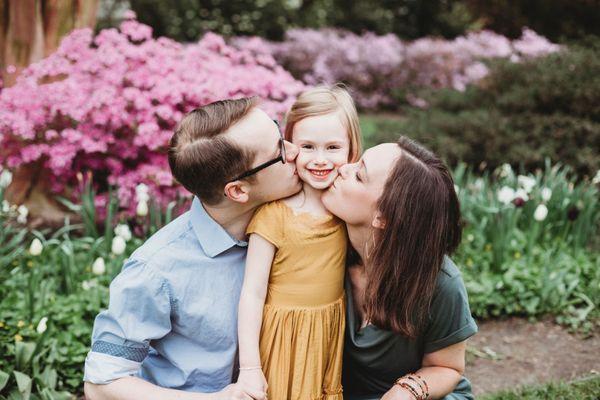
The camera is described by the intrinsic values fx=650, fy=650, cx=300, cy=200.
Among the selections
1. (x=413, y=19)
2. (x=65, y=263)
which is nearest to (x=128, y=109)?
(x=65, y=263)

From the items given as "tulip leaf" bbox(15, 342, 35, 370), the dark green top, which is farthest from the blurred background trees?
the dark green top

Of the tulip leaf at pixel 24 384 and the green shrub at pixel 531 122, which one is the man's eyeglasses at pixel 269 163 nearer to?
the tulip leaf at pixel 24 384

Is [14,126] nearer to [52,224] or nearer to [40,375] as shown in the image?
[52,224]

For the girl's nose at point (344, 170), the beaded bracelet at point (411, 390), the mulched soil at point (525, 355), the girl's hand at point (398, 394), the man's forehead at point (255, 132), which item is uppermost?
the man's forehead at point (255, 132)

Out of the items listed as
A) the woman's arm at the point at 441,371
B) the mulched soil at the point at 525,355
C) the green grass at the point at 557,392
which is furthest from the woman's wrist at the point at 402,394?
the mulched soil at the point at 525,355

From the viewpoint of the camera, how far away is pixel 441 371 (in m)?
2.14

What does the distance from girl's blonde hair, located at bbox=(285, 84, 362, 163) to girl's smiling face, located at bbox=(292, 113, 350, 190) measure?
0.02 m

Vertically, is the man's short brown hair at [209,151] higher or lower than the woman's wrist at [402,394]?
higher

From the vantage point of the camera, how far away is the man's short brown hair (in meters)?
1.90

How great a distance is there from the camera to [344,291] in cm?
220

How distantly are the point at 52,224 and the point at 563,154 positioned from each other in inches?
181

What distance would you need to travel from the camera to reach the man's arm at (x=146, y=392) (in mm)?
1842

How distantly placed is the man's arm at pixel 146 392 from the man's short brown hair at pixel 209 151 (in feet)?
1.89

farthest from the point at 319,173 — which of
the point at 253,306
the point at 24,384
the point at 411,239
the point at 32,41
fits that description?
the point at 32,41
